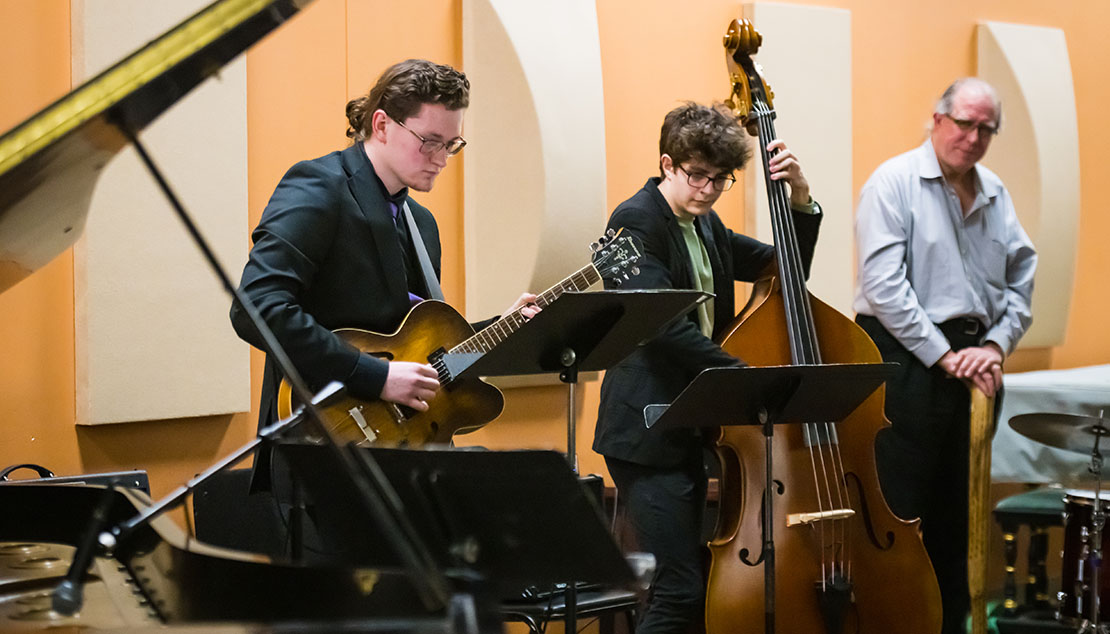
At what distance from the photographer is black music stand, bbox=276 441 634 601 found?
1558 mm

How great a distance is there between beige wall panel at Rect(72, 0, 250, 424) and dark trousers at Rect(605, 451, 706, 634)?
118 cm

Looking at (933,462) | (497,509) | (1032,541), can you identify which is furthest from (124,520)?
(1032,541)

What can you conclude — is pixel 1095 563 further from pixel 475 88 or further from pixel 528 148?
pixel 475 88

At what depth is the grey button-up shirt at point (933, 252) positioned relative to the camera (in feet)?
12.0

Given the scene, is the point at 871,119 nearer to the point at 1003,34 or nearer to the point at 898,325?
the point at 1003,34

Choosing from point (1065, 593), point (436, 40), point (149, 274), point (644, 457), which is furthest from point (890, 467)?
point (149, 274)

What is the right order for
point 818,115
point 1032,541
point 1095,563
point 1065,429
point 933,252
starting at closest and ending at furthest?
1. point 1065,429
2. point 1095,563
3. point 933,252
4. point 1032,541
5. point 818,115

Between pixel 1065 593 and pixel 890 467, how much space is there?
76 centimetres

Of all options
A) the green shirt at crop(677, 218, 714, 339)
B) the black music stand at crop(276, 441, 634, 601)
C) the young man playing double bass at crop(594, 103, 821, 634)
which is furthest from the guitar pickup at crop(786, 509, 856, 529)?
the black music stand at crop(276, 441, 634, 601)

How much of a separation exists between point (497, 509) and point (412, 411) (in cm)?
93

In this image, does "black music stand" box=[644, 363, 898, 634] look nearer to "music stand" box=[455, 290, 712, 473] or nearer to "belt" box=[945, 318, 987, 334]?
"music stand" box=[455, 290, 712, 473]

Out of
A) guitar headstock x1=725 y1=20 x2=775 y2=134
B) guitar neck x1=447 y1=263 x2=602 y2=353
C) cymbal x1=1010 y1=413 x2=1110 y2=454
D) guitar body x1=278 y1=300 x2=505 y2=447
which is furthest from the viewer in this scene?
cymbal x1=1010 y1=413 x2=1110 y2=454

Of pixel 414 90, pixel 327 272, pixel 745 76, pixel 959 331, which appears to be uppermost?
pixel 745 76

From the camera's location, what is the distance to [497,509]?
1.66 meters
